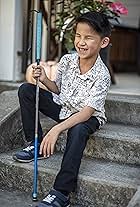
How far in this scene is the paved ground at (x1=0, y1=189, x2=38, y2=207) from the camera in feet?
7.37

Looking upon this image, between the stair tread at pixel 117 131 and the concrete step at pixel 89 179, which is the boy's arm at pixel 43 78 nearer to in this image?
the stair tread at pixel 117 131

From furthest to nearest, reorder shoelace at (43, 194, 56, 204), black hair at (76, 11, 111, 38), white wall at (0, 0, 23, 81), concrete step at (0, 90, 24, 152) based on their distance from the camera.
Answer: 1. white wall at (0, 0, 23, 81)
2. concrete step at (0, 90, 24, 152)
3. black hair at (76, 11, 111, 38)
4. shoelace at (43, 194, 56, 204)

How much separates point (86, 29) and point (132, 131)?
80 centimetres

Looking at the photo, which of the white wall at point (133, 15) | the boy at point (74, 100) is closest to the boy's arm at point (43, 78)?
the boy at point (74, 100)

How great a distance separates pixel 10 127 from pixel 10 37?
141 cm

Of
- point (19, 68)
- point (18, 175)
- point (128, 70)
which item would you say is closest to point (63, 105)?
→ point (18, 175)

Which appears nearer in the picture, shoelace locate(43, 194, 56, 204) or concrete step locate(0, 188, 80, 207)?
shoelace locate(43, 194, 56, 204)

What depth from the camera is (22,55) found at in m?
3.97

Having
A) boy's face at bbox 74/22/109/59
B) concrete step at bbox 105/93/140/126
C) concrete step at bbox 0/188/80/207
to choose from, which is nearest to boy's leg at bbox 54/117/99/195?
concrete step at bbox 0/188/80/207

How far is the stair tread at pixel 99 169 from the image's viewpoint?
2221 millimetres

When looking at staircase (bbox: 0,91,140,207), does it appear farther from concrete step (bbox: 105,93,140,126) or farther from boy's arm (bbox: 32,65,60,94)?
boy's arm (bbox: 32,65,60,94)

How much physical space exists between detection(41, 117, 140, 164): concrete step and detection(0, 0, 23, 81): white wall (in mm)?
1453

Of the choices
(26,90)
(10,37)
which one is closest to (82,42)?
(26,90)

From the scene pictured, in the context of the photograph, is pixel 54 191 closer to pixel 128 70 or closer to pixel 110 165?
pixel 110 165
